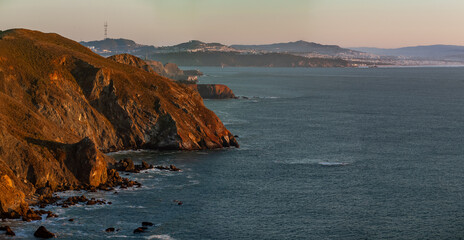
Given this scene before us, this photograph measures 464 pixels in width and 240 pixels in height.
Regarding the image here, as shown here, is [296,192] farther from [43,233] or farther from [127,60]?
[127,60]

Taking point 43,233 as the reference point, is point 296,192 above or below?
below

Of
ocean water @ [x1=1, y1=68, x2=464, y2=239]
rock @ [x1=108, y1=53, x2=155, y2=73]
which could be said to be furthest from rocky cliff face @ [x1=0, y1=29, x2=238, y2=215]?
rock @ [x1=108, y1=53, x2=155, y2=73]

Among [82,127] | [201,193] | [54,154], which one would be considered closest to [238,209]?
[201,193]

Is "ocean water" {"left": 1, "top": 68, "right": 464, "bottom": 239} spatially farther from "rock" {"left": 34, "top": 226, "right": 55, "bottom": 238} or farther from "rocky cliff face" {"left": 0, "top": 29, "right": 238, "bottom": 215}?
"rocky cliff face" {"left": 0, "top": 29, "right": 238, "bottom": 215}

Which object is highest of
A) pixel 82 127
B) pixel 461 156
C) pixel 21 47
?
pixel 21 47

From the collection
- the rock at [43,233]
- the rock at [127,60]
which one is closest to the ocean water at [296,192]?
the rock at [43,233]

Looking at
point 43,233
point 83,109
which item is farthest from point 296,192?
point 83,109

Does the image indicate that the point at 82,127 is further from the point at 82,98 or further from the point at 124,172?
the point at 124,172

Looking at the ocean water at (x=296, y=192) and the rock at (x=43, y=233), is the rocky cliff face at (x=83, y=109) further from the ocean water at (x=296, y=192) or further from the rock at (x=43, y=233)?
the rock at (x=43, y=233)
